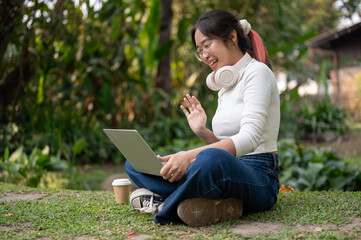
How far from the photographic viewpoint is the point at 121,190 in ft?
8.36

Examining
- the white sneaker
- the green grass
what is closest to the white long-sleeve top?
the green grass

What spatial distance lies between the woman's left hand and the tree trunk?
495 centimetres

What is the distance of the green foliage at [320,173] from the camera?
11.6ft

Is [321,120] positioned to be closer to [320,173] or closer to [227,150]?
[320,173]

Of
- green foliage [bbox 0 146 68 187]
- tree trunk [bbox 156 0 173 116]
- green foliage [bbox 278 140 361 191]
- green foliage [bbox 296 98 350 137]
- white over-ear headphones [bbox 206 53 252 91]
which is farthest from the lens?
green foliage [bbox 296 98 350 137]

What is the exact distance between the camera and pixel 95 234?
1.89 m

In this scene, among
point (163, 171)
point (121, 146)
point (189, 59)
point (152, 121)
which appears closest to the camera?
point (163, 171)

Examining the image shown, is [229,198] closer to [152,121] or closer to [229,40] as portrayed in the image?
[229,40]

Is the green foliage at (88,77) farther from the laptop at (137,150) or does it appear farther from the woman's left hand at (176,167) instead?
the woman's left hand at (176,167)

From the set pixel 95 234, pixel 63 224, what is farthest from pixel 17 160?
pixel 95 234

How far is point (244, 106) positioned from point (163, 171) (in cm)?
52

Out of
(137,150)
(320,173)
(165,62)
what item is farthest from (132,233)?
(165,62)

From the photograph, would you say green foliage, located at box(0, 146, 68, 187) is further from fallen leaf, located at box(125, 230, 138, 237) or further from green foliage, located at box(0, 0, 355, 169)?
fallen leaf, located at box(125, 230, 138, 237)

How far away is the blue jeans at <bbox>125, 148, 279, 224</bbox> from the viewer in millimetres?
1843
